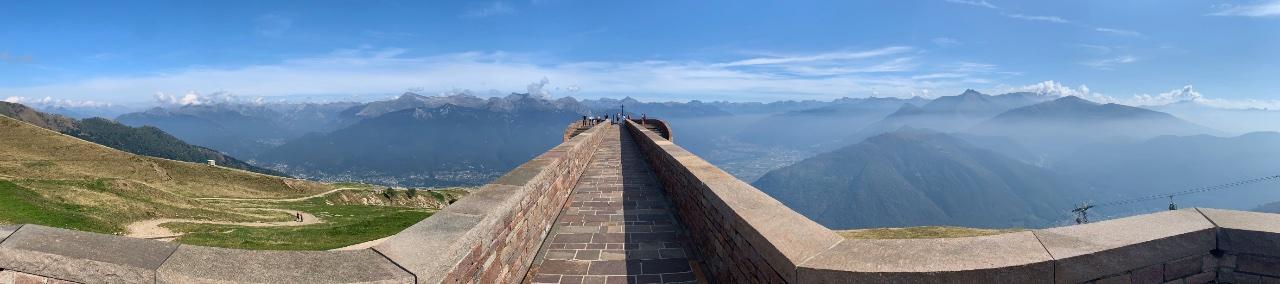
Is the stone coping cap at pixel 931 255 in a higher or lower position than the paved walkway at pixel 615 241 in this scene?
higher

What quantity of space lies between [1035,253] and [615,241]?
4.64 metres

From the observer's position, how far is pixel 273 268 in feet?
8.98

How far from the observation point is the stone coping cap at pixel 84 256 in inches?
107

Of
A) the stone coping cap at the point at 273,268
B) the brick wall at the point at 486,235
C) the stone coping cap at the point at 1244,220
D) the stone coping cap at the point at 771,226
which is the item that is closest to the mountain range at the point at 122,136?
the brick wall at the point at 486,235

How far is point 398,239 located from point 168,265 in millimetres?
1140

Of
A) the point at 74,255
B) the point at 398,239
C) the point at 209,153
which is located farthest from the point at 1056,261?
the point at 209,153

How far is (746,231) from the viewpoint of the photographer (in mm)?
3873

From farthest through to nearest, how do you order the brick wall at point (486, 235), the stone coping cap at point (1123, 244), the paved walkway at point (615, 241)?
the paved walkway at point (615, 241) → the brick wall at point (486, 235) → the stone coping cap at point (1123, 244)

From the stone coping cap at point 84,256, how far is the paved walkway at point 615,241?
3.10 meters

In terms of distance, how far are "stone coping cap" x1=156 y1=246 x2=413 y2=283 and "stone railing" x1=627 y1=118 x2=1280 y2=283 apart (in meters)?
2.33

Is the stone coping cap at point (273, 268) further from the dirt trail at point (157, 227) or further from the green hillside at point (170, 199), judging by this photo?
the dirt trail at point (157, 227)

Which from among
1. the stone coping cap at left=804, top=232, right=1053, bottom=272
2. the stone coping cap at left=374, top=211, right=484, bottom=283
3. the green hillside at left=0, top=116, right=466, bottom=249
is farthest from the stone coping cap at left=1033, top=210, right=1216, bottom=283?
the green hillside at left=0, top=116, right=466, bottom=249

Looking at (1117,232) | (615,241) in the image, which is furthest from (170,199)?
(1117,232)

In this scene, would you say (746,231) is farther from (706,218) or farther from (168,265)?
(168,265)
